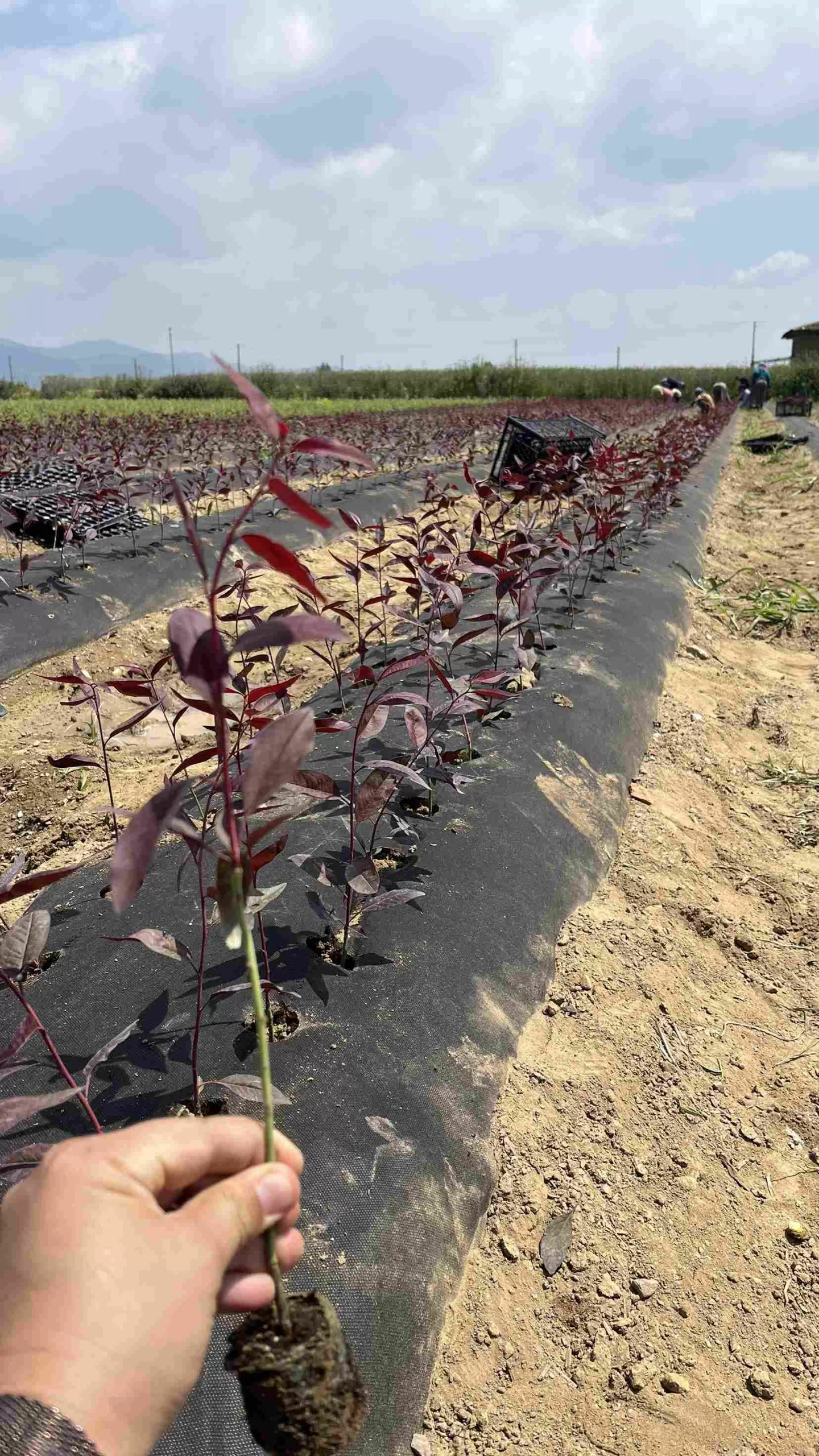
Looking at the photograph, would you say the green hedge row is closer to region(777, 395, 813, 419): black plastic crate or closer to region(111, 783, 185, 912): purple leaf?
region(777, 395, 813, 419): black plastic crate

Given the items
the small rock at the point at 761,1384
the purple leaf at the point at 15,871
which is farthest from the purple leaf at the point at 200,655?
the small rock at the point at 761,1384

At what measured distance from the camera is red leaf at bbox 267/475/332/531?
62cm

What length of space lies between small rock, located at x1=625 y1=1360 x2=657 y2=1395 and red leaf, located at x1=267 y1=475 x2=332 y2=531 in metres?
1.48

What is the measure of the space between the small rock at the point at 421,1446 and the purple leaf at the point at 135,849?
108cm

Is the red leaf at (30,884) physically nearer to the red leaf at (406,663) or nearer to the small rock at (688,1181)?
the red leaf at (406,663)

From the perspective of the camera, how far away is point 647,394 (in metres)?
41.2

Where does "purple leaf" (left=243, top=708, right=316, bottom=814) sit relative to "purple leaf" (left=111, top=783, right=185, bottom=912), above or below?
above

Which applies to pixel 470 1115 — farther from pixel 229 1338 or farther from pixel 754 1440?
pixel 229 1338

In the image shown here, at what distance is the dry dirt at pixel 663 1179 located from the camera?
1423 millimetres

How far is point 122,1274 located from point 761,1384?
4.32ft

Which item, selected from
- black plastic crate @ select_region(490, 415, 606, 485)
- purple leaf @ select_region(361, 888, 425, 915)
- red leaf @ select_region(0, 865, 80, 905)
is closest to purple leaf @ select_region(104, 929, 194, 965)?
red leaf @ select_region(0, 865, 80, 905)

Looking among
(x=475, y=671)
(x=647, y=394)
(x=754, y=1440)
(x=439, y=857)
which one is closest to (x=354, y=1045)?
(x=439, y=857)

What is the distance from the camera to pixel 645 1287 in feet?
5.21

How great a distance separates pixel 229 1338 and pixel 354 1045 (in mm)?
933
